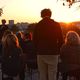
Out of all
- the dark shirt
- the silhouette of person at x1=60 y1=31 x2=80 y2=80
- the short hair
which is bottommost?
the silhouette of person at x1=60 y1=31 x2=80 y2=80

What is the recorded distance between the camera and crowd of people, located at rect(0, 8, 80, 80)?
10656 millimetres

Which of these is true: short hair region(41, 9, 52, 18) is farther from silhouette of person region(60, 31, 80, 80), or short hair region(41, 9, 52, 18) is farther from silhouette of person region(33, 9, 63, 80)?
silhouette of person region(60, 31, 80, 80)

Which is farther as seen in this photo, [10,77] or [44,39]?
[10,77]

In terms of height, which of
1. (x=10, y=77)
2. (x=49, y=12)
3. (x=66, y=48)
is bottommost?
(x=10, y=77)

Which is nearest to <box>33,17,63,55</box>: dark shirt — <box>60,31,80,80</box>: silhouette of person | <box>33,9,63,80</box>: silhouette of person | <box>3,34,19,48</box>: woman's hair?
<box>33,9,63,80</box>: silhouette of person

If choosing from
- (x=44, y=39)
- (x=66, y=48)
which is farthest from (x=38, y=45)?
(x=66, y=48)

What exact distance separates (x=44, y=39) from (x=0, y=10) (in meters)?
18.7

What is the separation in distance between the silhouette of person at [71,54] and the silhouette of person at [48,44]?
36.6 inches

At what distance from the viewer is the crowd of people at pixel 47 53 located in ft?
35.0

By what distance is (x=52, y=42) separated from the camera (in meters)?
10.6

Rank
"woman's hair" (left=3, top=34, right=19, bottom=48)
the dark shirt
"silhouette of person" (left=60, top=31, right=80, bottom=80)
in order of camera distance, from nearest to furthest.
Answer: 1. the dark shirt
2. "silhouette of person" (left=60, top=31, right=80, bottom=80)
3. "woman's hair" (left=3, top=34, right=19, bottom=48)

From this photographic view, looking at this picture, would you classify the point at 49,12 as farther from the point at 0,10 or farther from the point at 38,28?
the point at 0,10

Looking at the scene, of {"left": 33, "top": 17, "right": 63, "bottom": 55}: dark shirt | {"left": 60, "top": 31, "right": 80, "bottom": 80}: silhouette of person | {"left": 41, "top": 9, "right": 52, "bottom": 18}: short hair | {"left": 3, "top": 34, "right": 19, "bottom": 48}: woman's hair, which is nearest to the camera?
{"left": 33, "top": 17, "right": 63, "bottom": 55}: dark shirt

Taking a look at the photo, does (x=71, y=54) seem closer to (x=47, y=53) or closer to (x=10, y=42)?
(x=47, y=53)
